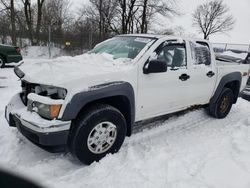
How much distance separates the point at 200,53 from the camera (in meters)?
4.89

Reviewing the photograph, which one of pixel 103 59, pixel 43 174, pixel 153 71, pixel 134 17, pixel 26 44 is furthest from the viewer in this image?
pixel 134 17

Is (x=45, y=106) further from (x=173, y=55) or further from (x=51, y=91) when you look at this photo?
(x=173, y=55)

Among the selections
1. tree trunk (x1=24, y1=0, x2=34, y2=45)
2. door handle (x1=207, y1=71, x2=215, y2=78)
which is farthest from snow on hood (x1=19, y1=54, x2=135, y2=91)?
→ tree trunk (x1=24, y1=0, x2=34, y2=45)

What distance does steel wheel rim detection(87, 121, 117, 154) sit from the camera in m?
3.32

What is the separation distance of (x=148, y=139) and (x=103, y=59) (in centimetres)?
150

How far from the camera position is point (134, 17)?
2725 centimetres

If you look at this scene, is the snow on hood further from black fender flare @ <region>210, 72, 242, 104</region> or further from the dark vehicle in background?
the dark vehicle in background

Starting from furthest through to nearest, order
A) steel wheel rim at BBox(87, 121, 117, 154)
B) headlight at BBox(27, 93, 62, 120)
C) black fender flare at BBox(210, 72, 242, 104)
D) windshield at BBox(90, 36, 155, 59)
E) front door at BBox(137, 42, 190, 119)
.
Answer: black fender flare at BBox(210, 72, 242, 104) < windshield at BBox(90, 36, 155, 59) < front door at BBox(137, 42, 190, 119) < steel wheel rim at BBox(87, 121, 117, 154) < headlight at BBox(27, 93, 62, 120)

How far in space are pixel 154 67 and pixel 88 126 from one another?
127 cm

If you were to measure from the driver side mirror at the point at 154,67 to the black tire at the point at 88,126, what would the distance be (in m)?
0.77

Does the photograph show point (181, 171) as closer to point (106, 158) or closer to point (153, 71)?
point (106, 158)

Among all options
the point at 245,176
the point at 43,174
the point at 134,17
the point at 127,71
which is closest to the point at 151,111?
the point at 127,71

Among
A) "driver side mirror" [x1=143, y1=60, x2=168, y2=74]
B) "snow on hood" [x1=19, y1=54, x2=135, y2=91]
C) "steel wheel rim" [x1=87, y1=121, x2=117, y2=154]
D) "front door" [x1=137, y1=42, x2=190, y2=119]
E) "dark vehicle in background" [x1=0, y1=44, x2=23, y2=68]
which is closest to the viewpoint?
"snow on hood" [x1=19, y1=54, x2=135, y2=91]

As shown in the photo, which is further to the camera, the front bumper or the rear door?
the rear door
